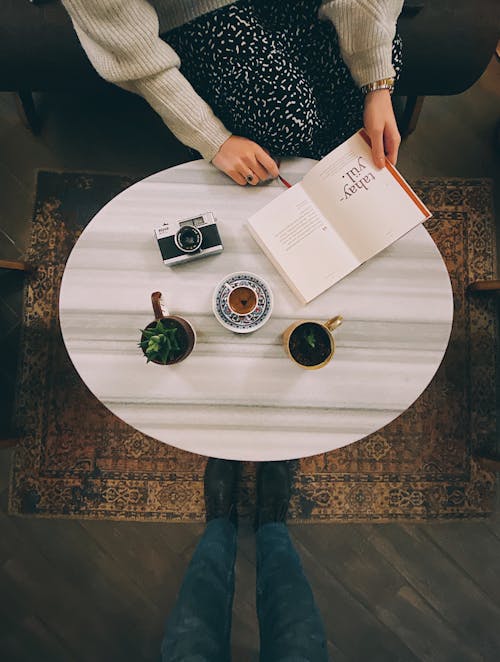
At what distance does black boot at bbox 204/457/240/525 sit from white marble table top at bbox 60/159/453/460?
50 centimetres

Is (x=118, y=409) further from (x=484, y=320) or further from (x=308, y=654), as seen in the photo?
(x=484, y=320)

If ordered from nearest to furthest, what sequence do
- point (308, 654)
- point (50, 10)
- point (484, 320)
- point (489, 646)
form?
1. point (308, 654)
2. point (50, 10)
3. point (489, 646)
4. point (484, 320)

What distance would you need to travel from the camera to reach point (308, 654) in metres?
0.97

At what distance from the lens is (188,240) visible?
39.0 inches

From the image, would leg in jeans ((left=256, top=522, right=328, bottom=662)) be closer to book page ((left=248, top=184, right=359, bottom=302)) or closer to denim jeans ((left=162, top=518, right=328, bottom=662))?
denim jeans ((left=162, top=518, right=328, bottom=662))

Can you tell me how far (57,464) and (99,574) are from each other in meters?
0.37

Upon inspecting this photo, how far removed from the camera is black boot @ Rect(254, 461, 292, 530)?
55.8 inches

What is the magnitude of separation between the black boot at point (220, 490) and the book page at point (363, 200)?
0.79 meters

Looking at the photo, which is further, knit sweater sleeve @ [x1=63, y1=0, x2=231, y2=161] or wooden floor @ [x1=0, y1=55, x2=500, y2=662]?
wooden floor @ [x1=0, y1=55, x2=500, y2=662]

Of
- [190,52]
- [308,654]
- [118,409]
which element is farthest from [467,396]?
[190,52]

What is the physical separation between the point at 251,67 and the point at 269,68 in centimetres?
4

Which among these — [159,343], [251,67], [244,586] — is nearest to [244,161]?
[251,67]

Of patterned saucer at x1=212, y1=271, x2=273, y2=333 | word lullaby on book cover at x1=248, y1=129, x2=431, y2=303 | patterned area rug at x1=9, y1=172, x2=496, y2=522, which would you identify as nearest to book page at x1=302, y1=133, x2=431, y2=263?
word lullaby on book cover at x1=248, y1=129, x2=431, y2=303

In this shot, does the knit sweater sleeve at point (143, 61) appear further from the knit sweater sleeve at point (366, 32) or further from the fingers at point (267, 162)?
the knit sweater sleeve at point (366, 32)
